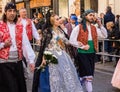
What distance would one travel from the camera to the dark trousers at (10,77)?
5.42 metres

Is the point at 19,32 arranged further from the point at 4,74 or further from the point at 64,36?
the point at 64,36

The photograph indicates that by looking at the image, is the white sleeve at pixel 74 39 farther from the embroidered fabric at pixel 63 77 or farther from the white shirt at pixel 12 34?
the white shirt at pixel 12 34

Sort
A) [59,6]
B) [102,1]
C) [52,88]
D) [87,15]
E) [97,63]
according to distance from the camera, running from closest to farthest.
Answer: [52,88]
[87,15]
[97,63]
[102,1]
[59,6]

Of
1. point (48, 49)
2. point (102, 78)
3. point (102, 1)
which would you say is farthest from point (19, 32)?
point (102, 1)

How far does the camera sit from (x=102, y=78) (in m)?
10.9

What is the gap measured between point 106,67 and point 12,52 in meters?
7.50

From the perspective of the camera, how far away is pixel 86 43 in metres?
7.61

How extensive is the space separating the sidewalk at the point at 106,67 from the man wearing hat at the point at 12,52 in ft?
21.8

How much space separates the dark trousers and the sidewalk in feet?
21.9

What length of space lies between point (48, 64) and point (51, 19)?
2.55 feet

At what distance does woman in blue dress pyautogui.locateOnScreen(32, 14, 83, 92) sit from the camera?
266 inches

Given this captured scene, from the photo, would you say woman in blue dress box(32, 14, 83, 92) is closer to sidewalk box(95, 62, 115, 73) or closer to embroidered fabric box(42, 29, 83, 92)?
embroidered fabric box(42, 29, 83, 92)

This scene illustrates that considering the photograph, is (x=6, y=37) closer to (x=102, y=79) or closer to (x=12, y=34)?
(x=12, y=34)

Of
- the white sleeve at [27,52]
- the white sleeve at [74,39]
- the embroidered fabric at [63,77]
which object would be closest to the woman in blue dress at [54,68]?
the embroidered fabric at [63,77]
